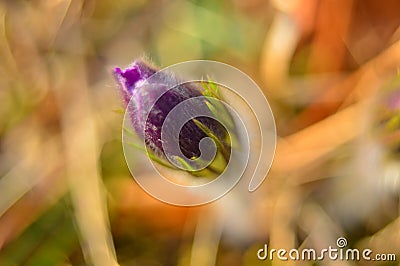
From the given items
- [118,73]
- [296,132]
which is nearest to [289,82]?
[296,132]

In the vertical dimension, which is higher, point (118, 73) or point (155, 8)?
point (155, 8)

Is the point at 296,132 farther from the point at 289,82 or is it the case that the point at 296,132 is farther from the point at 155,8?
the point at 155,8

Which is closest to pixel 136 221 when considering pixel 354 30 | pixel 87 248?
pixel 87 248
